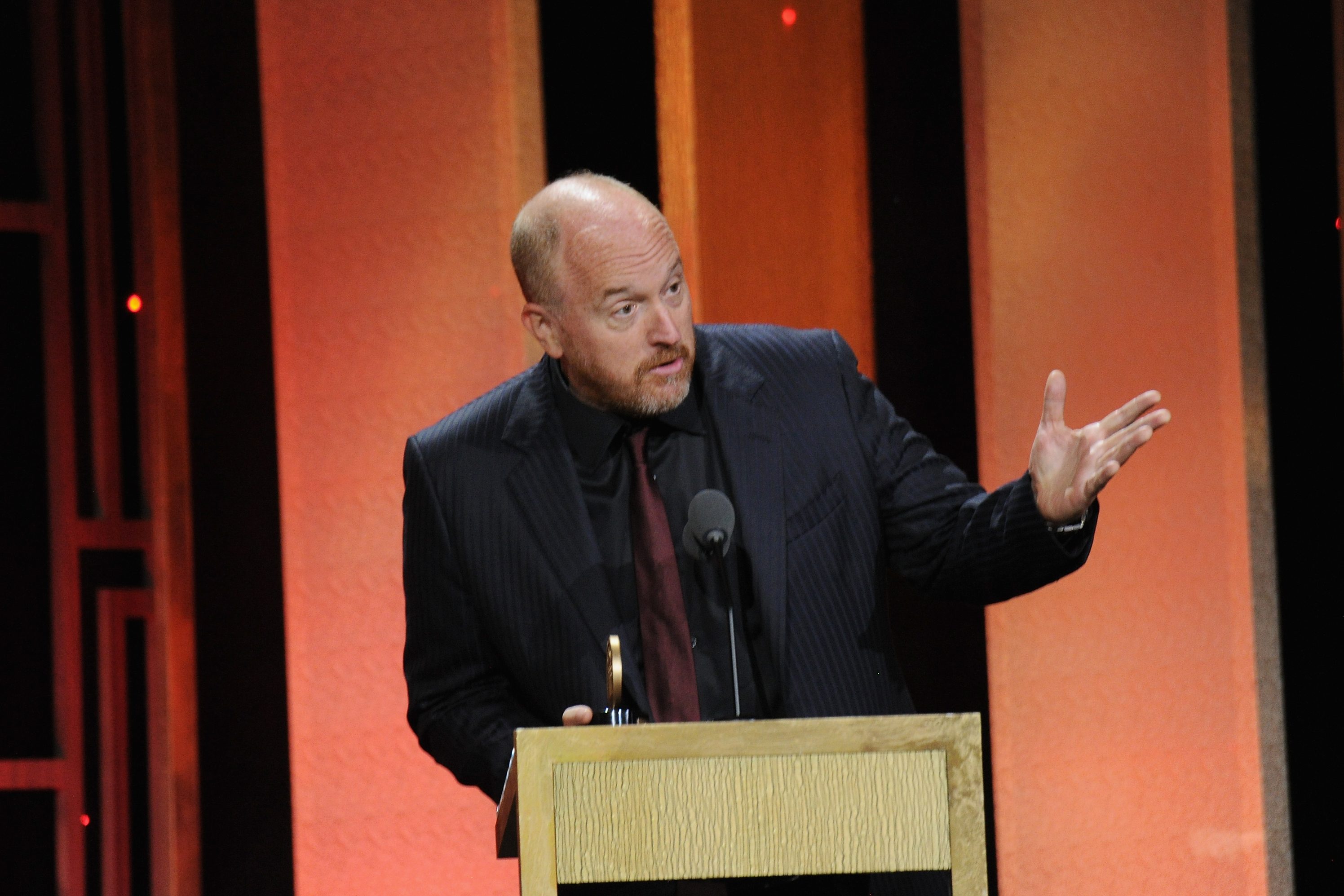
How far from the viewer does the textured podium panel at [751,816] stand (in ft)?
4.17

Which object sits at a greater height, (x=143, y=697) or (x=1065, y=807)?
A: (x=143, y=697)

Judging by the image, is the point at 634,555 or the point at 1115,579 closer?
the point at 634,555

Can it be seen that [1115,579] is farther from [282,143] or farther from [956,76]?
[282,143]

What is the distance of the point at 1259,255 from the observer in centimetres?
286

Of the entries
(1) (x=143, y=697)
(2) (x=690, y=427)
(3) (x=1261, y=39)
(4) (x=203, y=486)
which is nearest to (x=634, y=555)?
(2) (x=690, y=427)

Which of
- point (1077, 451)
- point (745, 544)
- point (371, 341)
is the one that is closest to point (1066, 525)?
point (1077, 451)

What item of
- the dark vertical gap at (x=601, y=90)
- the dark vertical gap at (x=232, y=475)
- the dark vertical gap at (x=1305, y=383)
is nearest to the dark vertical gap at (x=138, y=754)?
the dark vertical gap at (x=232, y=475)

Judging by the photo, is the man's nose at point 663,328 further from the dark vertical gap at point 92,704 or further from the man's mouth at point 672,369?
the dark vertical gap at point 92,704

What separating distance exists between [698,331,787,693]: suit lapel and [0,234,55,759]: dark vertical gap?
5.22ft

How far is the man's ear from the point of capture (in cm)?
203

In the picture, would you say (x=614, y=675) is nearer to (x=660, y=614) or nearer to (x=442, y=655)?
(x=660, y=614)

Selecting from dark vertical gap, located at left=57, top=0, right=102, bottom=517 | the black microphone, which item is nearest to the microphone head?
the black microphone

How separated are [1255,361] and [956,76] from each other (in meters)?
0.84

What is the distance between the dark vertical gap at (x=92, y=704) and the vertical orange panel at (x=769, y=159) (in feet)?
4.49
